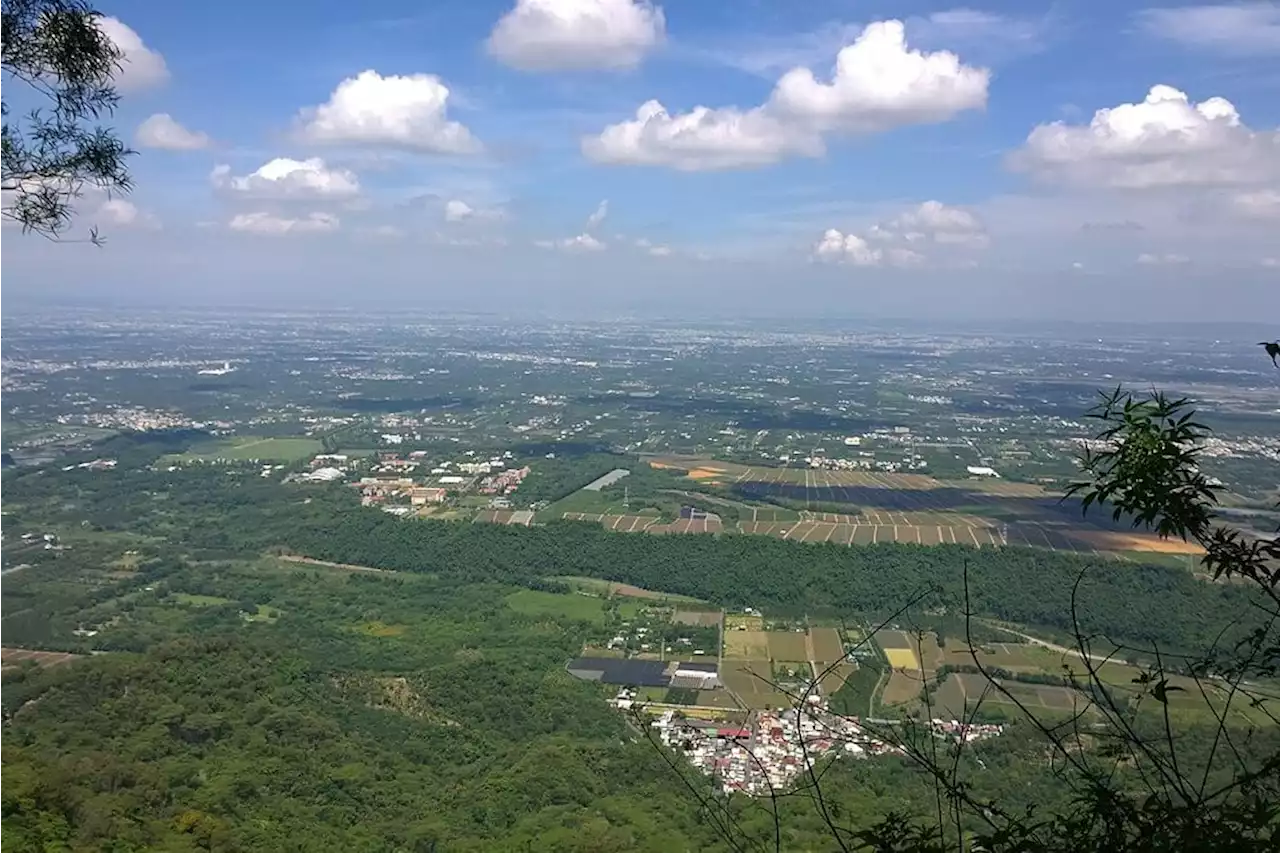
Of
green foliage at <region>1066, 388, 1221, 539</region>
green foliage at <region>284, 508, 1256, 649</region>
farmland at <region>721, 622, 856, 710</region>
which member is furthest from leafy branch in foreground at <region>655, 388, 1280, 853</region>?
green foliage at <region>284, 508, 1256, 649</region>

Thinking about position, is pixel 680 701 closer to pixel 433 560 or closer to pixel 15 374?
pixel 433 560

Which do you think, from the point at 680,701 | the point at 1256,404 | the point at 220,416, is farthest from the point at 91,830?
the point at 1256,404

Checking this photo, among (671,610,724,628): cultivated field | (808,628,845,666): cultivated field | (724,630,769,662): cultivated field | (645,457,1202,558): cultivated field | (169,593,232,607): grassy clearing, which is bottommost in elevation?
(169,593,232,607): grassy clearing

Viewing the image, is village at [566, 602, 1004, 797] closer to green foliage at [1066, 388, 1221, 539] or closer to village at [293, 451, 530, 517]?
green foliage at [1066, 388, 1221, 539]

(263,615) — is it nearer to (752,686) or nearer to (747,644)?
(747,644)

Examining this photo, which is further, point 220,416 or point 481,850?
point 220,416

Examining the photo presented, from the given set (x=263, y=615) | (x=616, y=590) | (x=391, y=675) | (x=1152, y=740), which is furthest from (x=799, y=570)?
(x=1152, y=740)

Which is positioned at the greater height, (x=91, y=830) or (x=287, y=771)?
(x=91, y=830)
